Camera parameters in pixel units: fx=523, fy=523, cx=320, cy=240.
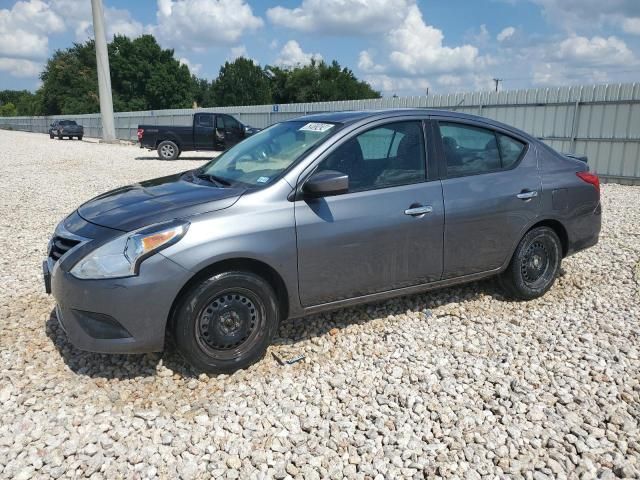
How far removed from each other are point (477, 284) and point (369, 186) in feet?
6.45

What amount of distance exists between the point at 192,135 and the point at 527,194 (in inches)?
702

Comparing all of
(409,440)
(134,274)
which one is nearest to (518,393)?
(409,440)

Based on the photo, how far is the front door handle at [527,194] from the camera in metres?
4.54

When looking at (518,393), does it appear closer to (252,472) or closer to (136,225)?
(252,472)

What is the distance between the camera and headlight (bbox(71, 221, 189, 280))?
3.17m

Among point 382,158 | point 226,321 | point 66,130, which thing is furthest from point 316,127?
point 66,130

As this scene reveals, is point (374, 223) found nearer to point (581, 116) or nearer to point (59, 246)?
point (59, 246)

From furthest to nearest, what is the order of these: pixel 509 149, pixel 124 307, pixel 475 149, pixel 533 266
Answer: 1. pixel 533 266
2. pixel 509 149
3. pixel 475 149
4. pixel 124 307

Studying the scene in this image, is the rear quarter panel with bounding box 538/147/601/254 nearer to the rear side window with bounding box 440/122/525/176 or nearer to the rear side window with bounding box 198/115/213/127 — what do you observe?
the rear side window with bounding box 440/122/525/176

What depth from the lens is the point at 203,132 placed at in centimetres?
2064

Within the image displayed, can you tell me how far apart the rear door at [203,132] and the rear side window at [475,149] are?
57.0 feet

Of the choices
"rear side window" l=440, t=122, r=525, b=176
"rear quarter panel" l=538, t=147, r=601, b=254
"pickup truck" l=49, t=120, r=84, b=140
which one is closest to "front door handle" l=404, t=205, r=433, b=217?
"rear side window" l=440, t=122, r=525, b=176

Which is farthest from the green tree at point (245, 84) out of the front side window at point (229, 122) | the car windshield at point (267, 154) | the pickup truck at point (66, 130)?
the car windshield at point (267, 154)

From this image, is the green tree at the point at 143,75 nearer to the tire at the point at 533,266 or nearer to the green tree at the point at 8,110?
the green tree at the point at 8,110
